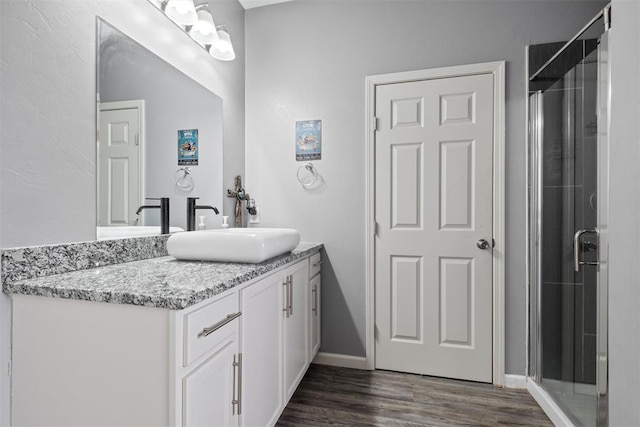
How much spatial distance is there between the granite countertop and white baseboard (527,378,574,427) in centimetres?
165

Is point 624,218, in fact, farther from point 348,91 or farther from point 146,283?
point 348,91

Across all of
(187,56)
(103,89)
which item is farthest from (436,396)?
(187,56)

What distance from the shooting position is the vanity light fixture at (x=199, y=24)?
165 centimetres

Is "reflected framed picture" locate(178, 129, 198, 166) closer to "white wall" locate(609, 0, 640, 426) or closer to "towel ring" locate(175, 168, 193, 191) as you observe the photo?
"towel ring" locate(175, 168, 193, 191)

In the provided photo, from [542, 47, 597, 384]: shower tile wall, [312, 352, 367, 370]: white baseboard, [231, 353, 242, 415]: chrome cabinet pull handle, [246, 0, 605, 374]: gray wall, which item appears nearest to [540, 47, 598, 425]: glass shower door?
[542, 47, 597, 384]: shower tile wall

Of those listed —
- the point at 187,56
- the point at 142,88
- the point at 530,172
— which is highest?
the point at 187,56

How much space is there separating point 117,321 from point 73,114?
0.81m

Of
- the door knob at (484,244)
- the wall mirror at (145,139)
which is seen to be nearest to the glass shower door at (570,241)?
the door knob at (484,244)

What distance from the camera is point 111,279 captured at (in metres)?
1.06

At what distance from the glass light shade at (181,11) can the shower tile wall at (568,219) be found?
190 centimetres

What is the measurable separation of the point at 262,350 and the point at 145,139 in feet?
3.63

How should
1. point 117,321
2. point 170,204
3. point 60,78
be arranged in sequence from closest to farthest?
point 117,321, point 60,78, point 170,204

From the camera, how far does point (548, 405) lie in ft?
5.85

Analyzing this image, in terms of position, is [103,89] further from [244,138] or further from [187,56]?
[244,138]
